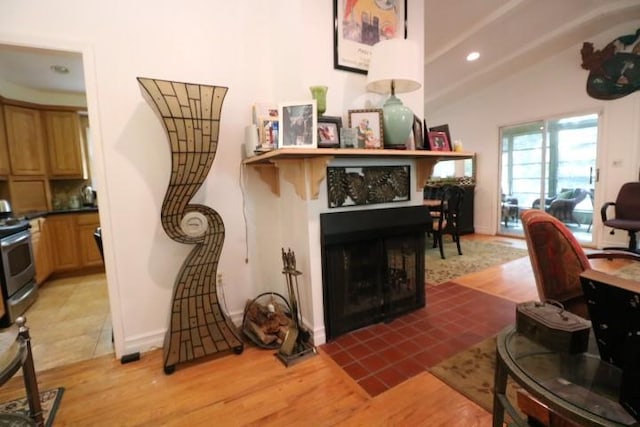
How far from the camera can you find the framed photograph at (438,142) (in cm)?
229

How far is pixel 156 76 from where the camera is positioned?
1934 millimetres

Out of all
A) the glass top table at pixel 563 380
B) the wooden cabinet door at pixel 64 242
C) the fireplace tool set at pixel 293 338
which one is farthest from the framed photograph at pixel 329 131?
the wooden cabinet door at pixel 64 242

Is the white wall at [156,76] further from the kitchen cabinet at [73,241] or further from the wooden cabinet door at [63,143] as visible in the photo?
the wooden cabinet door at [63,143]

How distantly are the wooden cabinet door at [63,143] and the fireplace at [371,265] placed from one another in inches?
156

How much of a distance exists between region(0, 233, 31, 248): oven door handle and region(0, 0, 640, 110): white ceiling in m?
1.71

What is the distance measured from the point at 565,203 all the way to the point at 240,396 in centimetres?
556

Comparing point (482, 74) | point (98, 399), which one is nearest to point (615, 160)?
point (482, 74)

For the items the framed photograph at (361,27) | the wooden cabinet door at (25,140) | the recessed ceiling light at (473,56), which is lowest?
the wooden cabinet door at (25,140)

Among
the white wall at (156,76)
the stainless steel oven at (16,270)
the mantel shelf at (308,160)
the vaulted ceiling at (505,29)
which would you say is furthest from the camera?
the vaulted ceiling at (505,29)

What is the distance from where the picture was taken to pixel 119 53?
6.03 feet

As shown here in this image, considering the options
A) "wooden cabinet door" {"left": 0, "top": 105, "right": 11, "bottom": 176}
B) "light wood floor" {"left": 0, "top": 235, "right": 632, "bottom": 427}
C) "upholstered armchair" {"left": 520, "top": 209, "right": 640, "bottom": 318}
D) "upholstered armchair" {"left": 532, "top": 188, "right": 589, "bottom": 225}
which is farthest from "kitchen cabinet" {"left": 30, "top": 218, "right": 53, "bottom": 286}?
"upholstered armchair" {"left": 532, "top": 188, "right": 589, "bottom": 225}

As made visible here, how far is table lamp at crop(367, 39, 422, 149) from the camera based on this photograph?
183 cm

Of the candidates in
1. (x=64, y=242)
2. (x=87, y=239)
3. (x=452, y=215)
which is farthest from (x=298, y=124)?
(x=64, y=242)

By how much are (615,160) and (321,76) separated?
454 cm
